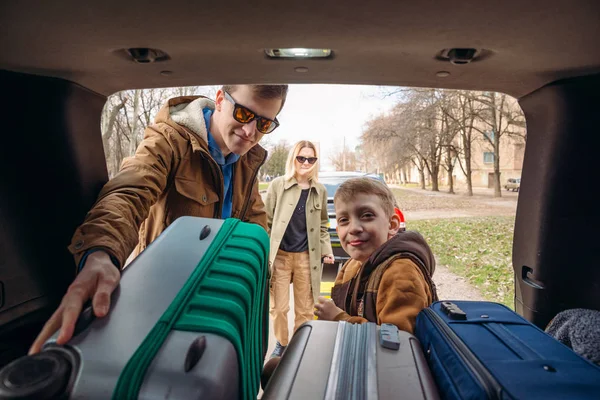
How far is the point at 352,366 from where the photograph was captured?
3.07 ft

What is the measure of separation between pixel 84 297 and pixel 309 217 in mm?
3065

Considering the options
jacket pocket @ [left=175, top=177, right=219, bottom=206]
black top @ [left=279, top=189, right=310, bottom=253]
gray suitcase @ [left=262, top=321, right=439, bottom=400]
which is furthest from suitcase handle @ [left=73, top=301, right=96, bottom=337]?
black top @ [left=279, top=189, right=310, bottom=253]

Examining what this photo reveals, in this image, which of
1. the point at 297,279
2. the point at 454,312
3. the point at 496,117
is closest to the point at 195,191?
the point at 454,312

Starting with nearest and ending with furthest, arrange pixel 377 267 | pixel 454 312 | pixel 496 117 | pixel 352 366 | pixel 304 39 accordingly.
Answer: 1. pixel 352 366
2. pixel 454 312
3. pixel 304 39
4. pixel 377 267
5. pixel 496 117

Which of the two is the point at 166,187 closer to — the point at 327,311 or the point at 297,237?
the point at 327,311

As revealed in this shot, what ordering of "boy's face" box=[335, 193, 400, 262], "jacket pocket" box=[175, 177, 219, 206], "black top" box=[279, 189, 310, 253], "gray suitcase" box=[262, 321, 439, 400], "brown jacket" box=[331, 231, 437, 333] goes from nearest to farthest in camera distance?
"gray suitcase" box=[262, 321, 439, 400]
"brown jacket" box=[331, 231, 437, 333]
"jacket pocket" box=[175, 177, 219, 206]
"boy's face" box=[335, 193, 400, 262]
"black top" box=[279, 189, 310, 253]

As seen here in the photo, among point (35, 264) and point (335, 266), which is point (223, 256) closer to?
point (35, 264)

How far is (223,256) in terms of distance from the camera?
0.93 meters

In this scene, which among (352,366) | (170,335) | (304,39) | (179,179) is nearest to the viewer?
(170,335)

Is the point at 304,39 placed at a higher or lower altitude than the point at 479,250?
higher

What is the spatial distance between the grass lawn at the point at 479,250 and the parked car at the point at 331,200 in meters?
1.97

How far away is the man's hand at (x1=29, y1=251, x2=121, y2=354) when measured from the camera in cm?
74

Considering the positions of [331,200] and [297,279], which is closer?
[297,279]

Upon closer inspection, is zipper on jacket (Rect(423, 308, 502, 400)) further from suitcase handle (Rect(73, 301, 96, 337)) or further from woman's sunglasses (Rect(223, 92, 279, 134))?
woman's sunglasses (Rect(223, 92, 279, 134))
